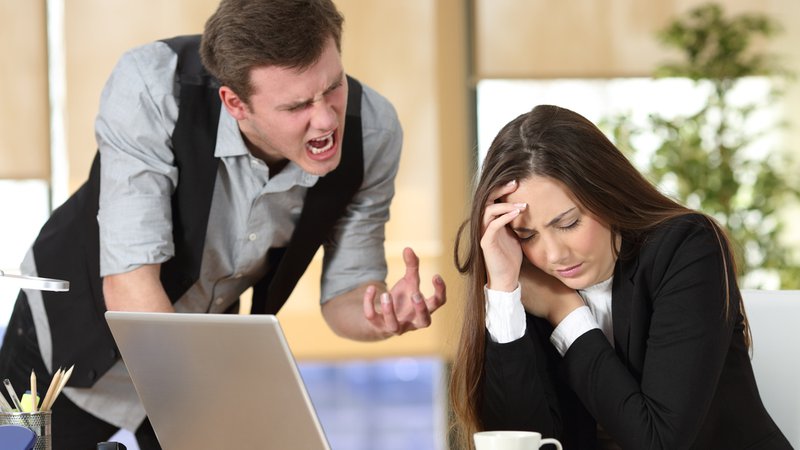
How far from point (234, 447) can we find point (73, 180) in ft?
11.7

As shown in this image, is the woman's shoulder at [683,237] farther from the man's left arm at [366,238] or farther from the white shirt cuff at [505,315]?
the man's left arm at [366,238]

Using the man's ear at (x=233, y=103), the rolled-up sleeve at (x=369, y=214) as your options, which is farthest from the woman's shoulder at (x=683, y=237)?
the man's ear at (x=233, y=103)

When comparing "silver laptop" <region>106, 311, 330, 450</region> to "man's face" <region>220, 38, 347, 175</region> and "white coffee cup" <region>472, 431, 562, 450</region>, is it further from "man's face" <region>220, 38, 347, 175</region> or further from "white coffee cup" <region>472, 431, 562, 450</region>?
"man's face" <region>220, 38, 347, 175</region>

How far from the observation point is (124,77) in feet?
7.10

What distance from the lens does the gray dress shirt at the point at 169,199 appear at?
2086 millimetres

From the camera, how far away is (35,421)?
58.3 inches

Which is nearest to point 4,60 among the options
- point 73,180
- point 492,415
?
point 73,180

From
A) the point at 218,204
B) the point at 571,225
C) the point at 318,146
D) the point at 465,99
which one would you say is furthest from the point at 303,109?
the point at 465,99

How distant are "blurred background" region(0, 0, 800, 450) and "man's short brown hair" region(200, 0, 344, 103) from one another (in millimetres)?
2725

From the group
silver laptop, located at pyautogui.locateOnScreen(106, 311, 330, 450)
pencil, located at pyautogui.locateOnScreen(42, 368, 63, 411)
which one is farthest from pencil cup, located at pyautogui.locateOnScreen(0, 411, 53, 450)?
silver laptop, located at pyautogui.locateOnScreen(106, 311, 330, 450)

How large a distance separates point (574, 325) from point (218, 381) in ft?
2.27

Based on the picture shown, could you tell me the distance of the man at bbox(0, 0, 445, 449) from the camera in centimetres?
201

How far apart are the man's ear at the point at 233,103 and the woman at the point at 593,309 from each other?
1.64ft

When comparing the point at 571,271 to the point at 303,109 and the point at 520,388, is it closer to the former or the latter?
the point at 520,388
